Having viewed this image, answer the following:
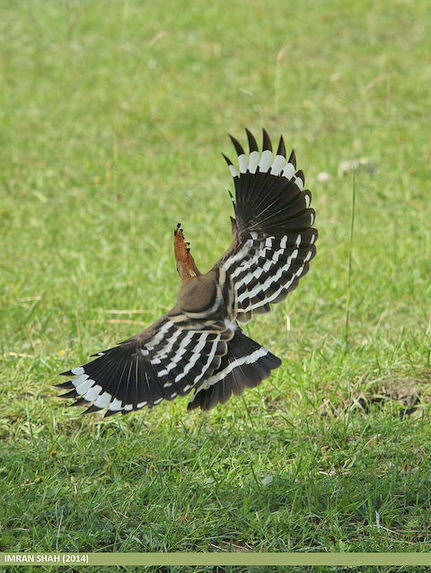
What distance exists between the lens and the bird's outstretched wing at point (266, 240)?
12.2 ft

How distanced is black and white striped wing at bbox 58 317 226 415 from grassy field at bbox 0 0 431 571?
1.42ft

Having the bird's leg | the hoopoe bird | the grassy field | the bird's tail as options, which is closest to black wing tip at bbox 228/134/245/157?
the hoopoe bird

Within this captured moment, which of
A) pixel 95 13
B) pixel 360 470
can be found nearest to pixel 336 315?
pixel 360 470

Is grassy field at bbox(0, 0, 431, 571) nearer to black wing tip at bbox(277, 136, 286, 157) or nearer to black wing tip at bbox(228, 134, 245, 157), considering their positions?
black wing tip at bbox(277, 136, 286, 157)

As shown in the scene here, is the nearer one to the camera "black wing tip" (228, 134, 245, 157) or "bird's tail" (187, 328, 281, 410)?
"black wing tip" (228, 134, 245, 157)

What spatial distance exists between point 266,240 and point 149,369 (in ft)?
2.22

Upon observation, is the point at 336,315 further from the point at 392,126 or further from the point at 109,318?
the point at 392,126

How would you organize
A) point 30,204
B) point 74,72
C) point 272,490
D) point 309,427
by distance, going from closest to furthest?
point 272,490 → point 309,427 → point 30,204 → point 74,72

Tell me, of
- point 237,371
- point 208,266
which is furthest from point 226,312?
point 208,266

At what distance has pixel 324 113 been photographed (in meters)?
8.39

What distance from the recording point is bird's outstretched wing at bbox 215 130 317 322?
3707 mm

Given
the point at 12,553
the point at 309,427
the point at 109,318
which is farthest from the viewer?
the point at 109,318

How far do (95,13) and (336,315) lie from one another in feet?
19.5

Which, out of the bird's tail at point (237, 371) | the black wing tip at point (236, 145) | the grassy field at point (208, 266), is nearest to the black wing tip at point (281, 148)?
the black wing tip at point (236, 145)
